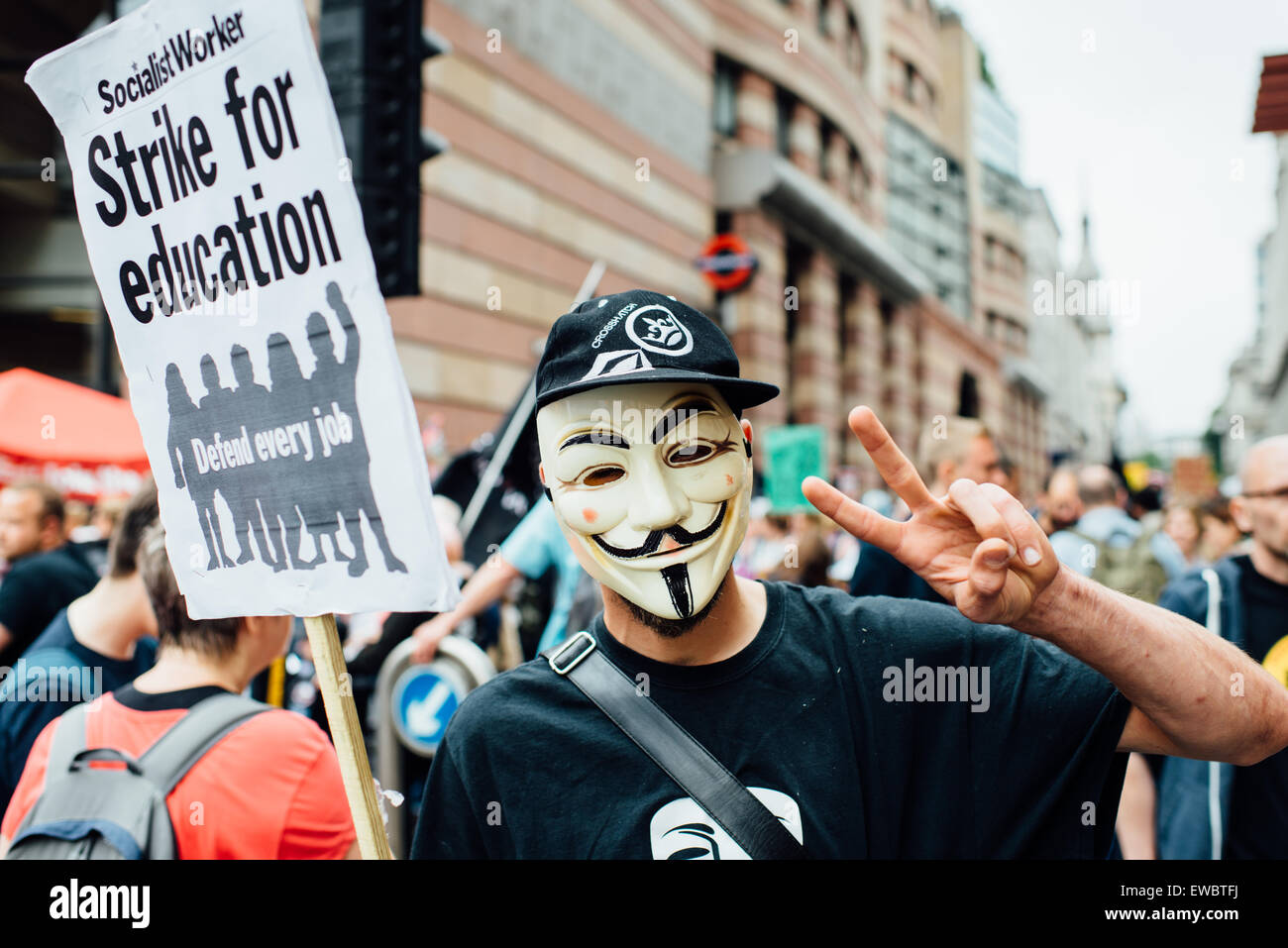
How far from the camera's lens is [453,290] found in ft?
43.1

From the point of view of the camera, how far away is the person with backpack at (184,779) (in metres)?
1.87

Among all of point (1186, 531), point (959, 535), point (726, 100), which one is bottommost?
point (959, 535)

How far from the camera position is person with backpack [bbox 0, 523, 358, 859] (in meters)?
1.87

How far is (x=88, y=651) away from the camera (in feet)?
9.05

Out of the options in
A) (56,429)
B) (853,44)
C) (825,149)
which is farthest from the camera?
(853,44)

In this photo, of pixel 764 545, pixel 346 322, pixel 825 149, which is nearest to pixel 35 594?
pixel 346 322

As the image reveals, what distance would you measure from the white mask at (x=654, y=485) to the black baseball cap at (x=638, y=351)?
0.04 meters

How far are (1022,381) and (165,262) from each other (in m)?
51.6

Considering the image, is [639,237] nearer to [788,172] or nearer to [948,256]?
[788,172]

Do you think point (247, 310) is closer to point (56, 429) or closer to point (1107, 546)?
point (1107, 546)

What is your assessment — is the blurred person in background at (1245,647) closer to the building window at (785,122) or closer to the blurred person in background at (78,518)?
the blurred person in background at (78,518)

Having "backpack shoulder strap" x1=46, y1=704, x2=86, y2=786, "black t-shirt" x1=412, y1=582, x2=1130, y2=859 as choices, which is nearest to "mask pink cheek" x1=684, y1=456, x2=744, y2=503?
"black t-shirt" x1=412, y1=582, x2=1130, y2=859

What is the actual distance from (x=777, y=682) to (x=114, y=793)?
4.12 feet

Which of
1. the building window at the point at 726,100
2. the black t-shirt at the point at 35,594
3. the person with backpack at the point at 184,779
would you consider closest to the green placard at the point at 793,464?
the black t-shirt at the point at 35,594
